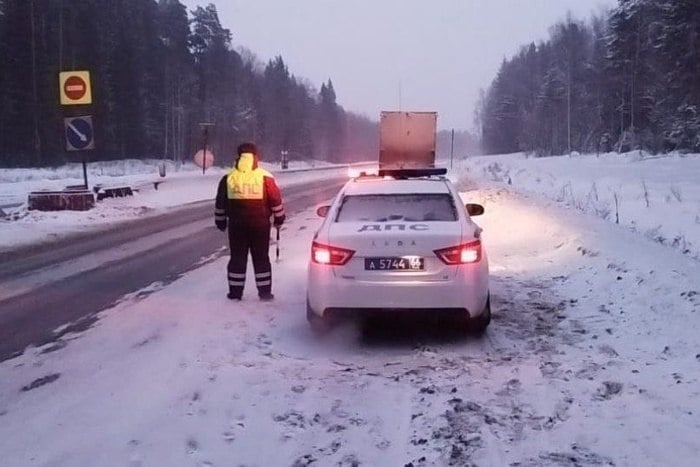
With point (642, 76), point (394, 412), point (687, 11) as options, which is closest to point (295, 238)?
point (394, 412)

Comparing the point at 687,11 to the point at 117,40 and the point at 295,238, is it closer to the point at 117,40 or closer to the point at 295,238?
the point at 295,238

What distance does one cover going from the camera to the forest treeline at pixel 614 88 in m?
34.3

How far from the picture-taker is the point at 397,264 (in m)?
6.52

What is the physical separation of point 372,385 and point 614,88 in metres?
66.2

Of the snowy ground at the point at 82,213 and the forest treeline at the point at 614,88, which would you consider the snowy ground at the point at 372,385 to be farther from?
the forest treeline at the point at 614,88

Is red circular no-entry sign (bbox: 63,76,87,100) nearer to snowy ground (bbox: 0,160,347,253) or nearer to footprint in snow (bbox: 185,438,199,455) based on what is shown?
snowy ground (bbox: 0,160,347,253)

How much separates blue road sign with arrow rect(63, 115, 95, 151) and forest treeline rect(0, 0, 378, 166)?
358 inches

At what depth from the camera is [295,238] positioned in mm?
15133

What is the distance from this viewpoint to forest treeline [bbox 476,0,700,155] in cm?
3434

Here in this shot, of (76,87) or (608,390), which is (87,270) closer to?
(608,390)

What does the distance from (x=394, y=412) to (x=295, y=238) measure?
10374 millimetres

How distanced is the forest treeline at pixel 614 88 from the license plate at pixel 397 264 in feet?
92.1

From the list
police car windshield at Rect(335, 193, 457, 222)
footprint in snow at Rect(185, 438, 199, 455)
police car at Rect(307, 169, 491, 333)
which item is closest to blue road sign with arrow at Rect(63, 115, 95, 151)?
police car windshield at Rect(335, 193, 457, 222)

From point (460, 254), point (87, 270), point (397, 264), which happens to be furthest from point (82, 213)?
point (460, 254)
